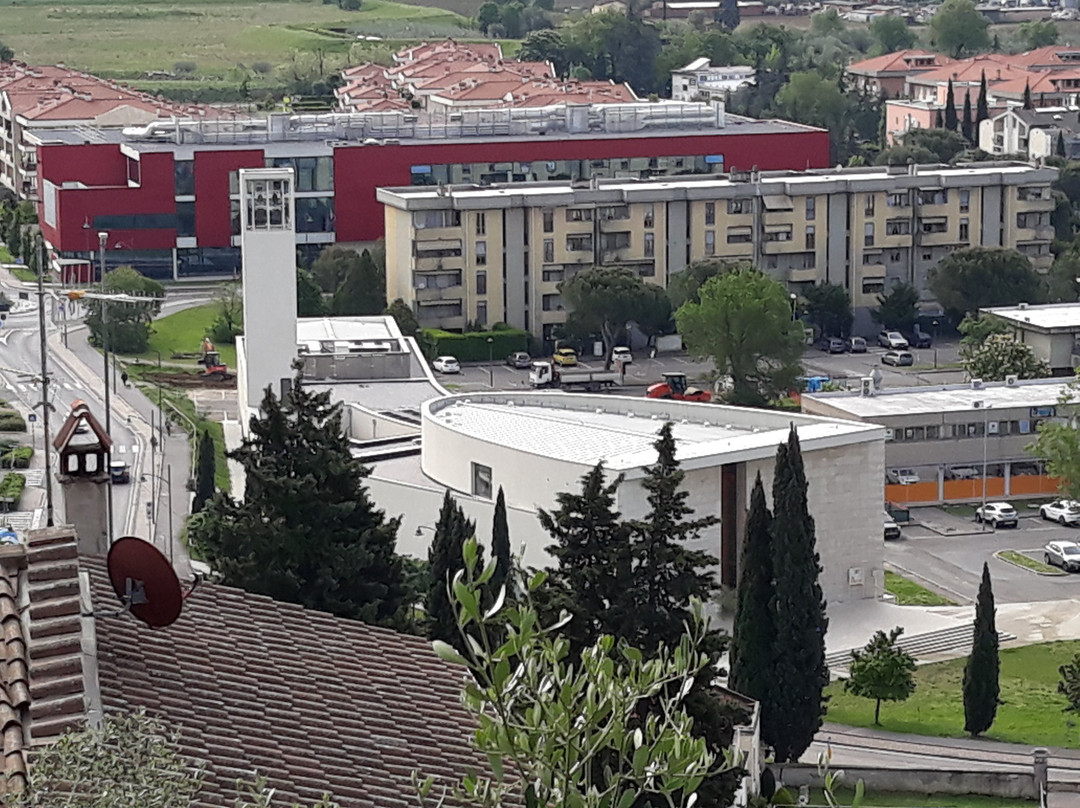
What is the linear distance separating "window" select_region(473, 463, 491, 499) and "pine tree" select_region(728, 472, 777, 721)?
29.0ft

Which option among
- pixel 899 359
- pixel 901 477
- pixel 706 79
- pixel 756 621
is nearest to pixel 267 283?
pixel 901 477

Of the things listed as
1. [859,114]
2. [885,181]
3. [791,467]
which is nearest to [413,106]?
[859,114]

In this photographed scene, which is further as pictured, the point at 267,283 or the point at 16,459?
the point at 267,283

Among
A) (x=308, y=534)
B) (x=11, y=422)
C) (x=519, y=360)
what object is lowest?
(x=519, y=360)

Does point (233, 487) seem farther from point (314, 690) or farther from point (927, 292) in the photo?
point (314, 690)

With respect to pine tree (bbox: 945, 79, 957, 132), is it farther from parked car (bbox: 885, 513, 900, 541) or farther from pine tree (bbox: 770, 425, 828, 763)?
pine tree (bbox: 770, 425, 828, 763)

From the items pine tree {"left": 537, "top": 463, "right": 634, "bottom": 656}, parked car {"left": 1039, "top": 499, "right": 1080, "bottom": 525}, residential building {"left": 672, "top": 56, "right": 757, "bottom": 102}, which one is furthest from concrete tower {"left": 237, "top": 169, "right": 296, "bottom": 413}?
residential building {"left": 672, "top": 56, "right": 757, "bottom": 102}

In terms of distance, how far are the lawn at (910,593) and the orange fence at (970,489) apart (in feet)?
16.2

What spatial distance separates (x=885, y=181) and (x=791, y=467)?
1345 inches

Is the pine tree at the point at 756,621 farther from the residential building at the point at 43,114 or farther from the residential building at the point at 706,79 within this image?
the residential building at the point at 706,79

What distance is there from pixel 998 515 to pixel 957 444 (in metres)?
2.54

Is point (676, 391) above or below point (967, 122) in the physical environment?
below

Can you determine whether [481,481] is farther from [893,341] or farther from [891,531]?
[893,341]

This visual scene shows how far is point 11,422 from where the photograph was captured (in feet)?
161
